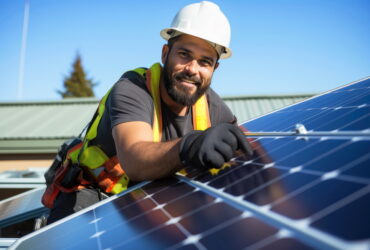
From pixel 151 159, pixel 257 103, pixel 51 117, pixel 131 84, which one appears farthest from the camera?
pixel 257 103

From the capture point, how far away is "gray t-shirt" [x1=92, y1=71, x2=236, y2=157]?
262cm

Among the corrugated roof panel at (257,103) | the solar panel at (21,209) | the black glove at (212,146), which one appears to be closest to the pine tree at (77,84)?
the corrugated roof panel at (257,103)

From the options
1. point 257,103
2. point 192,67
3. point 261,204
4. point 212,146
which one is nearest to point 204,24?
point 192,67

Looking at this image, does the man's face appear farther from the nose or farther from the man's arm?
the man's arm

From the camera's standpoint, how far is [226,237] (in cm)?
99

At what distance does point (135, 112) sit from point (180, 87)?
30.0 inches

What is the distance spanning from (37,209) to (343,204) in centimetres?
376

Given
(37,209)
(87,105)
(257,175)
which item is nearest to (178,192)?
(257,175)

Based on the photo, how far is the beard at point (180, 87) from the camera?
318 cm

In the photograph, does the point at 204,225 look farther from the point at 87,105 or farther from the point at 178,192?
the point at 87,105

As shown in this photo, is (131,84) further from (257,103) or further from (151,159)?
(257,103)

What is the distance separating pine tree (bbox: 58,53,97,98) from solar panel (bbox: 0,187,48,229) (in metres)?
48.9

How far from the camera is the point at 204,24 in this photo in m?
3.33

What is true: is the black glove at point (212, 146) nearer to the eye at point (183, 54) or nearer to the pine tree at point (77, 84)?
the eye at point (183, 54)
